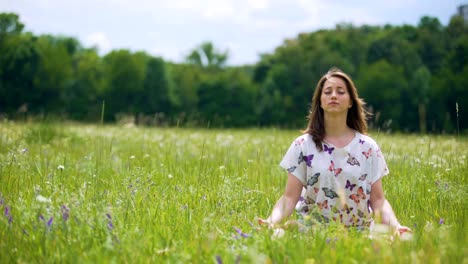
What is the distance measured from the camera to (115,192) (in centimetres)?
407

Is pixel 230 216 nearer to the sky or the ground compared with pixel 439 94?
nearer to the ground

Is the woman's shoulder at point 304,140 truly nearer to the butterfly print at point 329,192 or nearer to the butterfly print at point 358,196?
the butterfly print at point 329,192

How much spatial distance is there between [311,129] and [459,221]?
4.23 feet

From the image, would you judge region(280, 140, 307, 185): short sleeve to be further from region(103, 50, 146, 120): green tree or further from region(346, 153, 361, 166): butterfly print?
region(103, 50, 146, 120): green tree

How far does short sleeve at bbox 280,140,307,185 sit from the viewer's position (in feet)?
12.0

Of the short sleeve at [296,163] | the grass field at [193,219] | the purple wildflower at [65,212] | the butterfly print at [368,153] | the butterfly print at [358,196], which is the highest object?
the butterfly print at [368,153]

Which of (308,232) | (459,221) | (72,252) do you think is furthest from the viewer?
(459,221)

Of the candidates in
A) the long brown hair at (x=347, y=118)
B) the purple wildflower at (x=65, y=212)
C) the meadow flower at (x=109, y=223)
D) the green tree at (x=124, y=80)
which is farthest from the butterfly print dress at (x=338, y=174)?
the green tree at (x=124, y=80)

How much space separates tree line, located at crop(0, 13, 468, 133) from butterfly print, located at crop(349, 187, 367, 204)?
20601 mm

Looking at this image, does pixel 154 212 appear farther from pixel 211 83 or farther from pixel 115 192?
pixel 211 83

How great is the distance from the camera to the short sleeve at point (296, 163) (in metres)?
3.66

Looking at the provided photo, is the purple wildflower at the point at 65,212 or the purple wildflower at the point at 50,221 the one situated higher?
the purple wildflower at the point at 65,212

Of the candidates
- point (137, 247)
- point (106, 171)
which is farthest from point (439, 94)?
point (137, 247)

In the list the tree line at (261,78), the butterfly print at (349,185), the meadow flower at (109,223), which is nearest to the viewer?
the meadow flower at (109,223)
